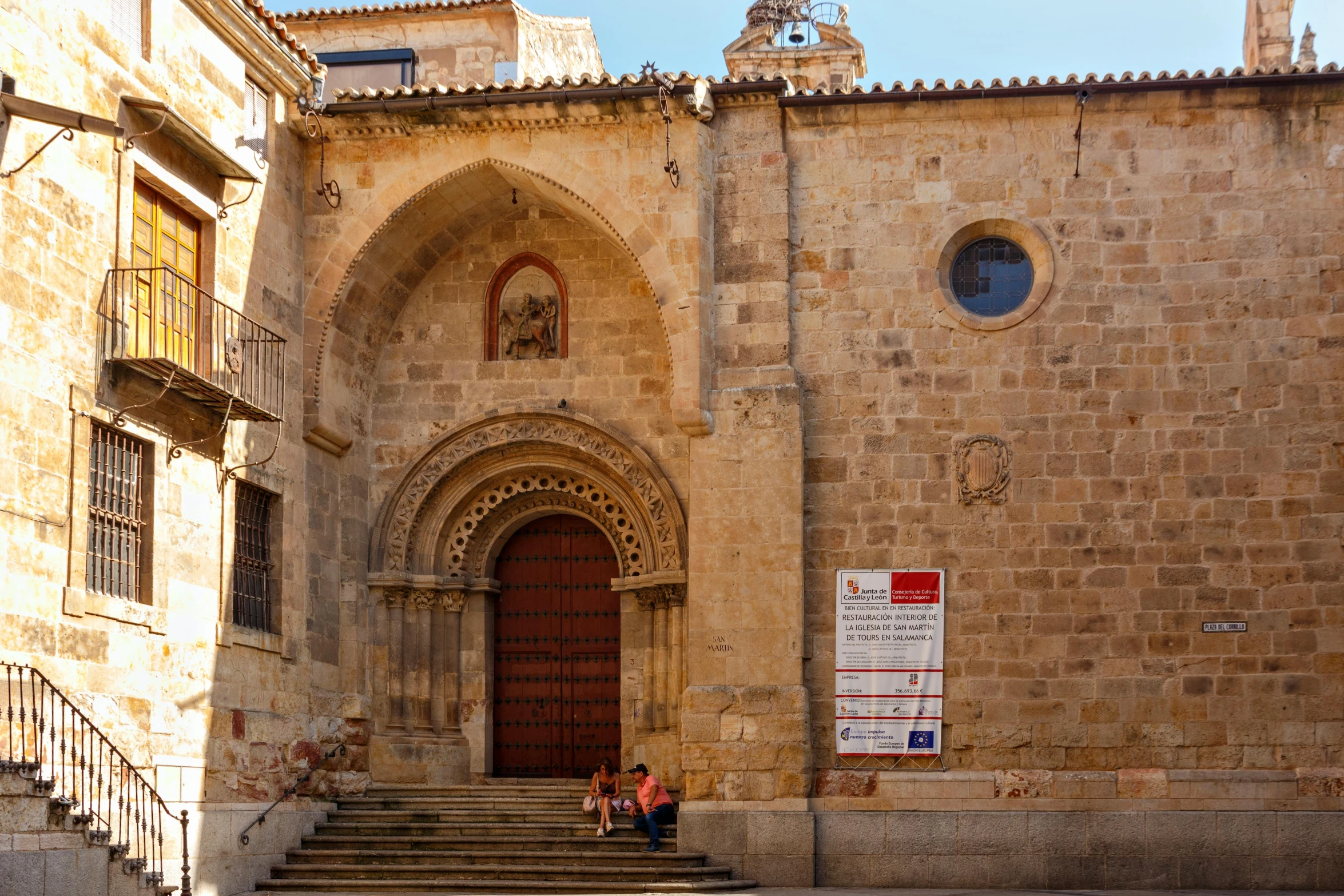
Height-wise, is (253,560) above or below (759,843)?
above

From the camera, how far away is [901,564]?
1650cm

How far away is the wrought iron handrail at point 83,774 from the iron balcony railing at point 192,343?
280 cm

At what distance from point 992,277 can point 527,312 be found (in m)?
4.86

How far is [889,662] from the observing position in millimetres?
→ 16344

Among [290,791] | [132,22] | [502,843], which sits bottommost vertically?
[502,843]

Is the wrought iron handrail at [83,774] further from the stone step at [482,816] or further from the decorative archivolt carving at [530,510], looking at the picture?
the decorative archivolt carving at [530,510]

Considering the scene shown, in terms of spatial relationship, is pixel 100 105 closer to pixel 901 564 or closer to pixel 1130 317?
pixel 901 564

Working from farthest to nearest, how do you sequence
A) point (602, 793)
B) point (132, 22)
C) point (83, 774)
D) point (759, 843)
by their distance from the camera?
1. point (602, 793)
2. point (759, 843)
3. point (132, 22)
4. point (83, 774)

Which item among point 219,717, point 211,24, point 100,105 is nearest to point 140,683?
point 219,717

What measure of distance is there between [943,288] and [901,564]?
271 cm

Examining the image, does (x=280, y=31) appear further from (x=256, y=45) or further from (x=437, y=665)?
(x=437, y=665)

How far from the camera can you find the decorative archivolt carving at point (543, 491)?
58.7ft

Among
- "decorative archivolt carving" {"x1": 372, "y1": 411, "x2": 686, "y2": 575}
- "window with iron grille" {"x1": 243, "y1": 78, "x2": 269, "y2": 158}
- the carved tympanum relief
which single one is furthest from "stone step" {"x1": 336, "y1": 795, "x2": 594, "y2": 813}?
"window with iron grille" {"x1": 243, "y1": 78, "x2": 269, "y2": 158}

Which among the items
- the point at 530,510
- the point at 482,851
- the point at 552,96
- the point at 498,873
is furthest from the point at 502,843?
the point at 552,96
